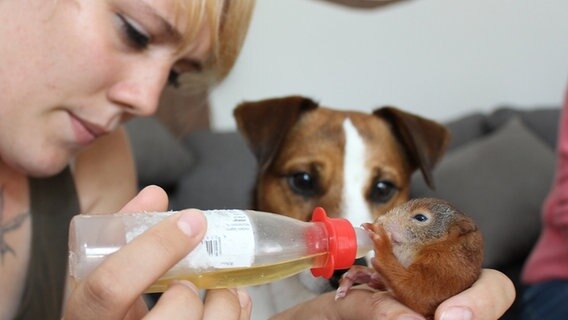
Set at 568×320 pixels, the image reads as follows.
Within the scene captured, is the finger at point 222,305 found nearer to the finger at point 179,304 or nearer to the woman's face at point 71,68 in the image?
the finger at point 179,304

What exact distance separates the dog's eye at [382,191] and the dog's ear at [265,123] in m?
0.23

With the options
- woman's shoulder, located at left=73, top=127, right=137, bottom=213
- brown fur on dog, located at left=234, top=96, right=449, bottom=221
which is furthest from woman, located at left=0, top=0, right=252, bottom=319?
brown fur on dog, located at left=234, top=96, right=449, bottom=221

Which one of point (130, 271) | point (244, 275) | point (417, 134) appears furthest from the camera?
point (417, 134)

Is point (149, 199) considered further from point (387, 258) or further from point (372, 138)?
point (372, 138)

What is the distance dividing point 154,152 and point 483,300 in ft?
5.89

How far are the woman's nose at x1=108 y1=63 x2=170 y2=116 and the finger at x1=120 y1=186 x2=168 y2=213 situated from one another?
0.97ft

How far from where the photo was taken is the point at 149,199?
74cm

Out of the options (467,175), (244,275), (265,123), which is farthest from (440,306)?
(467,175)

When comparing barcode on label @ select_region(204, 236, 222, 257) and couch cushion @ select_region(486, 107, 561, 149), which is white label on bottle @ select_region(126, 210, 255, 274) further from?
couch cushion @ select_region(486, 107, 561, 149)

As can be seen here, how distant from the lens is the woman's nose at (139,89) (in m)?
1.01

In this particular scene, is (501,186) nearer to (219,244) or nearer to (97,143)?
(97,143)

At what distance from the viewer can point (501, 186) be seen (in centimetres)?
237

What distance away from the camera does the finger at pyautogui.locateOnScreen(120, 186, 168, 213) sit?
74cm

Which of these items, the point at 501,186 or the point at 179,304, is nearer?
the point at 179,304
